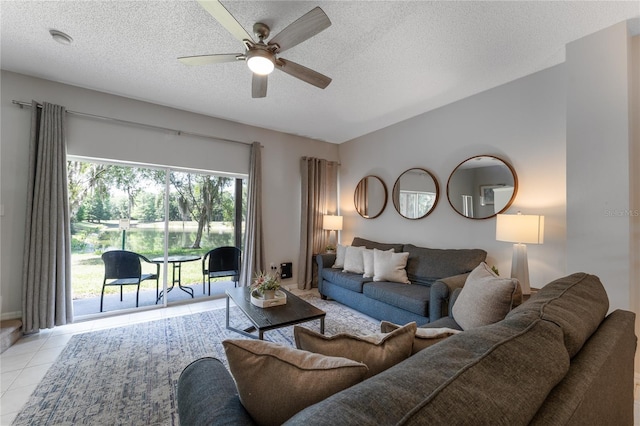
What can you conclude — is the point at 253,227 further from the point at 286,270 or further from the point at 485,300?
the point at 485,300

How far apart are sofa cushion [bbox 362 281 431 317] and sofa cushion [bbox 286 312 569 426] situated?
189 centimetres

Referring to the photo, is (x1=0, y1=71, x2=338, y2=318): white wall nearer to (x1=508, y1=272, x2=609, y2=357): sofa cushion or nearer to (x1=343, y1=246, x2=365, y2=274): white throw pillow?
(x1=343, y1=246, x2=365, y2=274): white throw pillow

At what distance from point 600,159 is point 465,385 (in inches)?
102

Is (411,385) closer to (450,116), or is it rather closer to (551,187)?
(551,187)

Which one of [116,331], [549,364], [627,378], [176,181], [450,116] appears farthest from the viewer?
[176,181]

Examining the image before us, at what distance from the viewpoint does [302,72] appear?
2164mm

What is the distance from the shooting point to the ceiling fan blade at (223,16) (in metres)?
1.52

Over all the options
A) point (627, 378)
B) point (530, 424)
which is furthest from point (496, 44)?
point (530, 424)

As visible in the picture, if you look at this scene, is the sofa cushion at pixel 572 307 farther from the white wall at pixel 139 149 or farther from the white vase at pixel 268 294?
the white wall at pixel 139 149

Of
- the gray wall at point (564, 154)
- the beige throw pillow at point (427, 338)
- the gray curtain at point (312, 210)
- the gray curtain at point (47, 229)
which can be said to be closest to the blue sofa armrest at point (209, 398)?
the beige throw pillow at point (427, 338)

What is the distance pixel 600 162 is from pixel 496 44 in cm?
126

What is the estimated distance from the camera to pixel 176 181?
3770 mm

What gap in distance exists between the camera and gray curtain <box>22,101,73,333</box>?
8.91 feet

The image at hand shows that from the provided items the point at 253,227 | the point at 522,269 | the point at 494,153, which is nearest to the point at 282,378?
the point at 522,269
